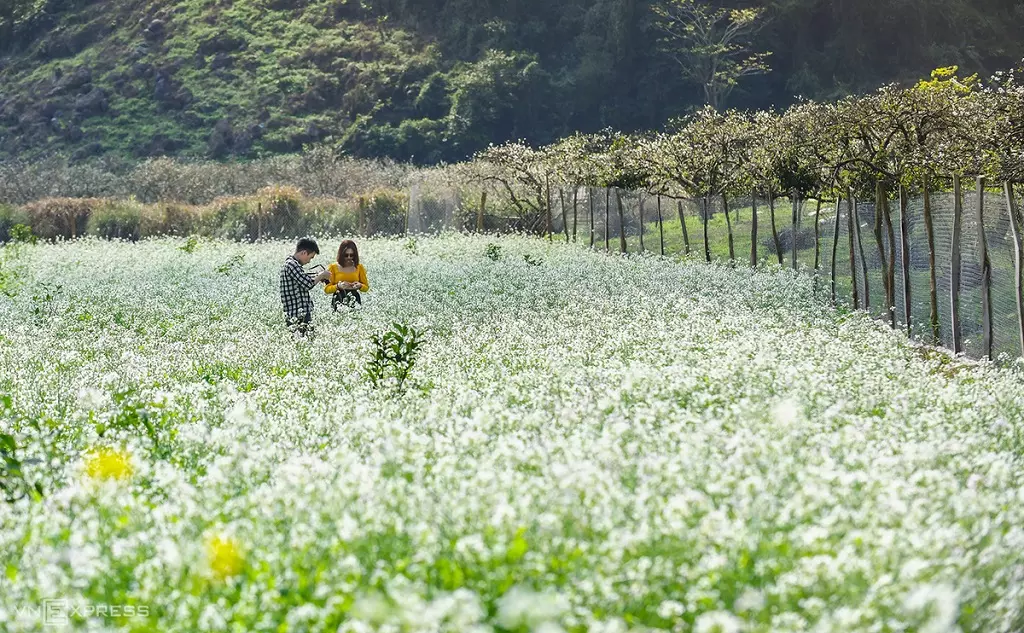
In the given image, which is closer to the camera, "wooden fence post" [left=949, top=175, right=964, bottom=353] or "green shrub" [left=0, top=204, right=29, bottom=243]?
"wooden fence post" [left=949, top=175, right=964, bottom=353]

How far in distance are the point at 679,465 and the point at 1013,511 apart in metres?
1.33

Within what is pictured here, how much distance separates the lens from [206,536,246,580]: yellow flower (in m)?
4.55

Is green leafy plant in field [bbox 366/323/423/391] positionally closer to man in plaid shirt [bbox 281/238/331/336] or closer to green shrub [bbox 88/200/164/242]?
man in plaid shirt [bbox 281/238/331/336]

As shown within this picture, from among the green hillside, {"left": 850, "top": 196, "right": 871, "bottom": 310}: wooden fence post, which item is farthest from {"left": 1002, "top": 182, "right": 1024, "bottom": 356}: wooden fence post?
the green hillside

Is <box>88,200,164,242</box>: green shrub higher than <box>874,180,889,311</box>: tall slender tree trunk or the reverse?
higher

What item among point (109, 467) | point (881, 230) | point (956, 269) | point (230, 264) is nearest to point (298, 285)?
point (956, 269)

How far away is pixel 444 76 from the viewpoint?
284 ft

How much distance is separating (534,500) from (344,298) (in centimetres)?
1295

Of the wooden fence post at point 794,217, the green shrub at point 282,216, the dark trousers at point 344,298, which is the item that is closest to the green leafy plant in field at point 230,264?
the dark trousers at point 344,298

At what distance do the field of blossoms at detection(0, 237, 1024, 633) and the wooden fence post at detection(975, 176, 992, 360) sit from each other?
67.1 inches

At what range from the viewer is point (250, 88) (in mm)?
87062

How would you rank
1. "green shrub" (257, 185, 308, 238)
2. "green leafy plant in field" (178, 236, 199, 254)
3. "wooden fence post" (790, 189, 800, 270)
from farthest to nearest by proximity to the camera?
"green shrub" (257, 185, 308, 238) → "green leafy plant in field" (178, 236, 199, 254) → "wooden fence post" (790, 189, 800, 270)

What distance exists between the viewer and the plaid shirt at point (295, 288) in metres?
15.6

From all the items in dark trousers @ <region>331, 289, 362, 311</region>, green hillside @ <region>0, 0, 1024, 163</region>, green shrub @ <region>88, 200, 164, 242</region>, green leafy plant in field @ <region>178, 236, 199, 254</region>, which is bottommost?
dark trousers @ <region>331, 289, 362, 311</region>
